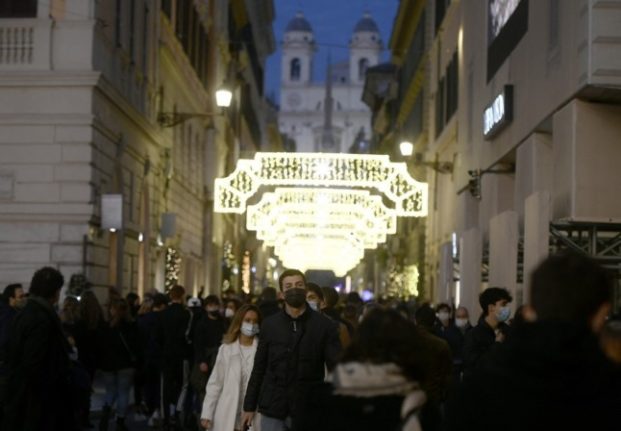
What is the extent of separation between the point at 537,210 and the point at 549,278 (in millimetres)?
14008

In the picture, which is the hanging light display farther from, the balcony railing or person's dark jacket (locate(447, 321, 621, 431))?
person's dark jacket (locate(447, 321, 621, 431))

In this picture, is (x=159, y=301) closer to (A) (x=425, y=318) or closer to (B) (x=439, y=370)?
(A) (x=425, y=318)

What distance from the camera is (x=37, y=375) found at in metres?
10.8

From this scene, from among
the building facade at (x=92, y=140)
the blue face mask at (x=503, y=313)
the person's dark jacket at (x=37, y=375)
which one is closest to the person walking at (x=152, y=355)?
the building facade at (x=92, y=140)

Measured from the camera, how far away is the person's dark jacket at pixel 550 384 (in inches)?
184

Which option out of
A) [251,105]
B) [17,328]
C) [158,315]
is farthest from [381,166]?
[251,105]

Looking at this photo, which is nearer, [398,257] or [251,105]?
[398,257]

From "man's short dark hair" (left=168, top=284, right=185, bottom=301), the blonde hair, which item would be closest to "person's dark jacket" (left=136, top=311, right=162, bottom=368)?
"man's short dark hair" (left=168, top=284, right=185, bottom=301)

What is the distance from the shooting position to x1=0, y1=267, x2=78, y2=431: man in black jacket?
1074cm

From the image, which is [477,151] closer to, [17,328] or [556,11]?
[556,11]

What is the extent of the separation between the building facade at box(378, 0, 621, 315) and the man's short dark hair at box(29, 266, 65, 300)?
14.3 feet

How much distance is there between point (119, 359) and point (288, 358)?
7.67 m

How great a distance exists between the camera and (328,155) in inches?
1302

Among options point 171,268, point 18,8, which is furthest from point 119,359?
point 171,268
